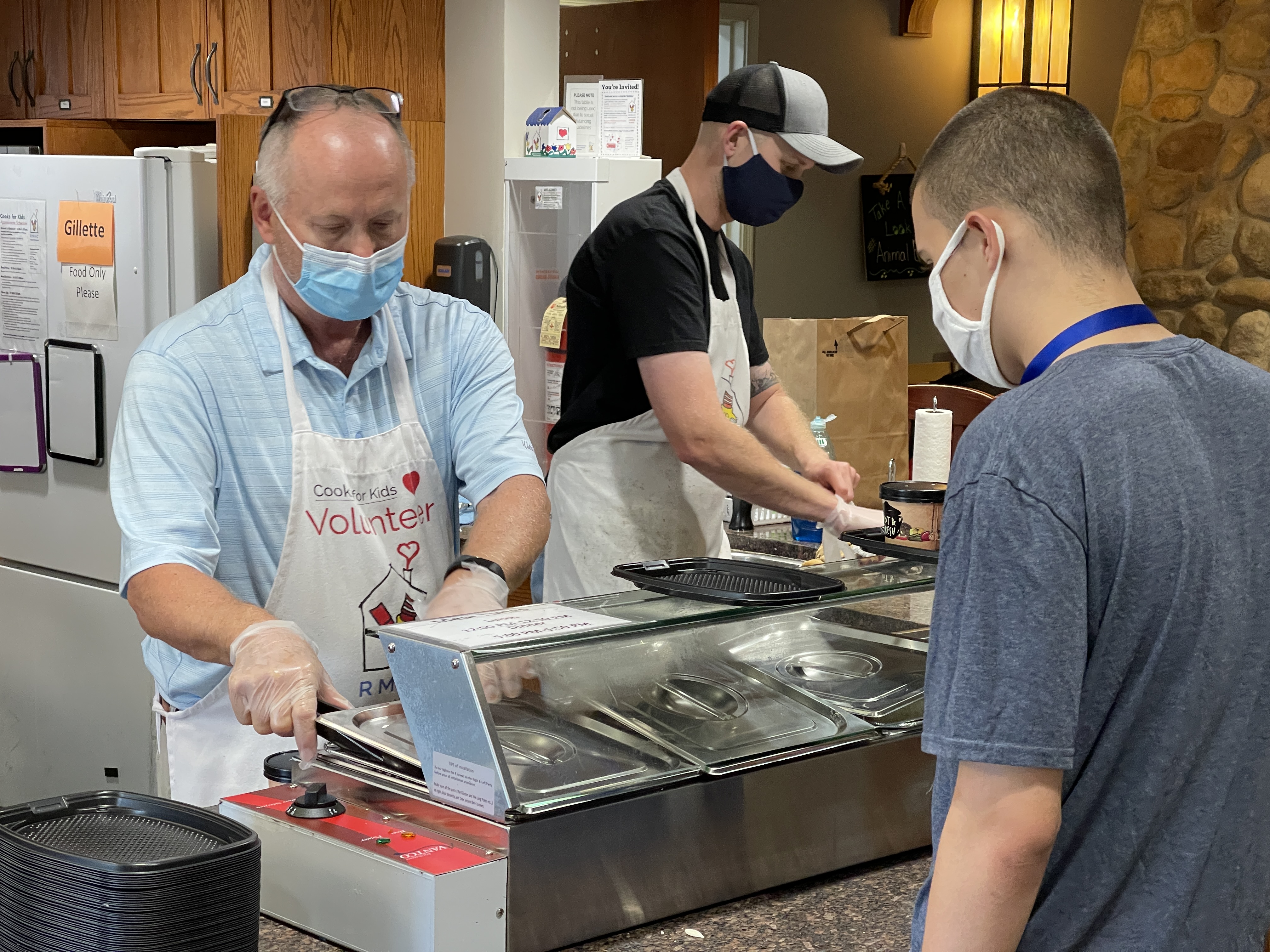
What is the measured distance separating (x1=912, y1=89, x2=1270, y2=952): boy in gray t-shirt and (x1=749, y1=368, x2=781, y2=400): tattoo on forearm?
1.79m

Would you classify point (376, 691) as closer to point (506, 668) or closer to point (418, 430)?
point (418, 430)

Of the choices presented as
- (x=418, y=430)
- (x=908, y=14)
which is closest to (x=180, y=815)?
(x=418, y=430)

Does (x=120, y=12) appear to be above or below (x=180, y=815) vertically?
above

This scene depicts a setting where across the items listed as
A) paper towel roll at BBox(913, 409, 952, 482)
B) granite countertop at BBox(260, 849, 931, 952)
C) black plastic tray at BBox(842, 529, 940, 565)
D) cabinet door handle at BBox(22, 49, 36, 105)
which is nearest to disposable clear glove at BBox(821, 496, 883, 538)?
paper towel roll at BBox(913, 409, 952, 482)

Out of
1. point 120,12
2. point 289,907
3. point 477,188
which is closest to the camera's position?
point 289,907

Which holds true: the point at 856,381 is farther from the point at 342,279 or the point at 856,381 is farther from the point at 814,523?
the point at 342,279

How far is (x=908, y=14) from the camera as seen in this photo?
704 cm

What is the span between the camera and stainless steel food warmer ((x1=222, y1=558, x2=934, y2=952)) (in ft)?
4.12

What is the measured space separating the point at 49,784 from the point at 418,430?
93.7 inches

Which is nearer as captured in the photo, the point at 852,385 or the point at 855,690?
the point at 855,690

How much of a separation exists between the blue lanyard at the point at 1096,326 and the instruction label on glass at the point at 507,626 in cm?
55

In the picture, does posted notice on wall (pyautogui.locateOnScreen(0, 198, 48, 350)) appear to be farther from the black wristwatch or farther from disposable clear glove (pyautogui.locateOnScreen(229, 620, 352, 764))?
disposable clear glove (pyautogui.locateOnScreen(229, 620, 352, 764))

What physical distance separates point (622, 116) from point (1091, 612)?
341cm

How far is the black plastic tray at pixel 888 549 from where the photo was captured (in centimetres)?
174
